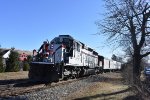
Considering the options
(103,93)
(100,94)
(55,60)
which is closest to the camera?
(100,94)

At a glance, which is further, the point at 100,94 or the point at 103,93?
the point at 103,93

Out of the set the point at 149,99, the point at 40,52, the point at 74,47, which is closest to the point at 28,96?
the point at 149,99

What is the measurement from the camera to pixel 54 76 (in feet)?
77.8

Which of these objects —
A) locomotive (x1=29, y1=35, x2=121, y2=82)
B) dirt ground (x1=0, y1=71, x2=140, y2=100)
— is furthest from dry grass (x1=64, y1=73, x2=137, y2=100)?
locomotive (x1=29, y1=35, x2=121, y2=82)

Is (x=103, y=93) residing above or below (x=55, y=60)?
below

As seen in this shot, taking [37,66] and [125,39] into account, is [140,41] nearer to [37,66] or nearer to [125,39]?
[125,39]

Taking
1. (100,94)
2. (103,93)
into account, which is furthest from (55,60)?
(100,94)

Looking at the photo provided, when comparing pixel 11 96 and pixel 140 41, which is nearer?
pixel 11 96

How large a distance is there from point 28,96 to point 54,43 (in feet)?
36.0

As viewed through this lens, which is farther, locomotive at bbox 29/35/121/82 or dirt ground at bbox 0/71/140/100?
locomotive at bbox 29/35/121/82

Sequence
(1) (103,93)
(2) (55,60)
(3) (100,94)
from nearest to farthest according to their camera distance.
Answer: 1. (3) (100,94)
2. (1) (103,93)
3. (2) (55,60)

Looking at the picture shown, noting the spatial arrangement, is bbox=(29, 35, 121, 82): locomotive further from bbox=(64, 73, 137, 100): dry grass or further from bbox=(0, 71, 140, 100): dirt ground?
bbox=(64, 73, 137, 100): dry grass

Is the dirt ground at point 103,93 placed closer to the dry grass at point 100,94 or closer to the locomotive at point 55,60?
the dry grass at point 100,94

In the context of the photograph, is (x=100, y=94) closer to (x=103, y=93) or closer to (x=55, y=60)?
(x=103, y=93)
